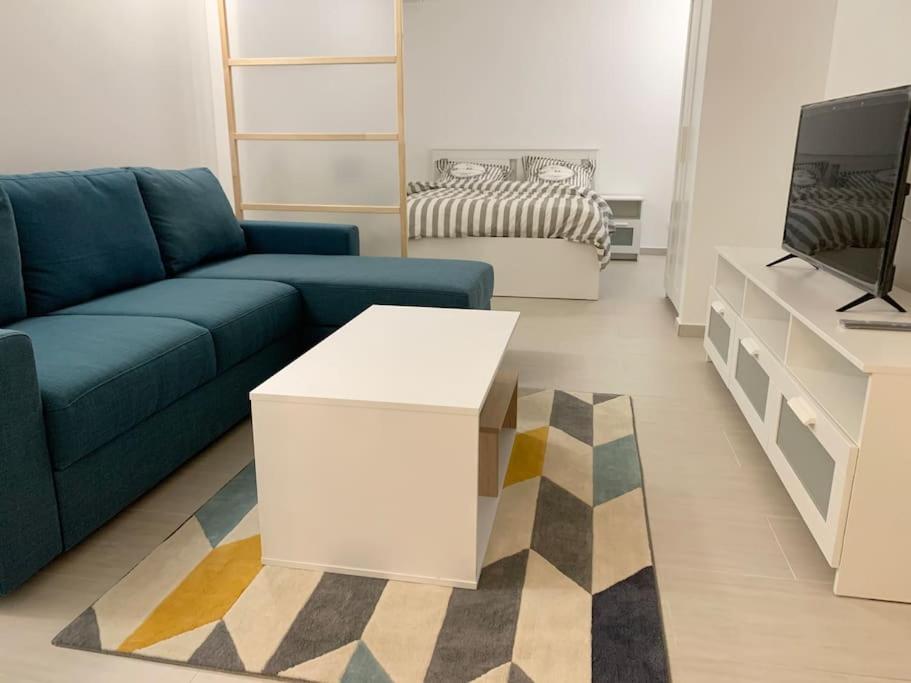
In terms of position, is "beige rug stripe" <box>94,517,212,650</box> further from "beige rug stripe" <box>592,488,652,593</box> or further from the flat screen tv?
the flat screen tv

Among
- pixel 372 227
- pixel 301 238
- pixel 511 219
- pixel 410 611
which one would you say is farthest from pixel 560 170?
pixel 410 611

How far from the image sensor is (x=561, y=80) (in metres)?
6.60

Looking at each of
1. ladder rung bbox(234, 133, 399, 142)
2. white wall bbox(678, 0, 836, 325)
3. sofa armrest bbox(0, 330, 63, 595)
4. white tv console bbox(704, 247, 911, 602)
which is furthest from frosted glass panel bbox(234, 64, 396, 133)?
sofa armrest bbox(0, 330, 63, 595)

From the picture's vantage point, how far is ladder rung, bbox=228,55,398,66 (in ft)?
12.4

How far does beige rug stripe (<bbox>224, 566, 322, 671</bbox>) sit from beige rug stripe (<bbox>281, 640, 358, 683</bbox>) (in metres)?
0.07

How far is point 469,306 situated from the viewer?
2877 millimetres

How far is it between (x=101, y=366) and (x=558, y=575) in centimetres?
122

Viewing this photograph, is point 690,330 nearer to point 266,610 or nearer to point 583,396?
point 583,396

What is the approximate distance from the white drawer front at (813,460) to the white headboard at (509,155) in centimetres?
491

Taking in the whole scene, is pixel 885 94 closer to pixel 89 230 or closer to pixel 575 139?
pixel 89 230

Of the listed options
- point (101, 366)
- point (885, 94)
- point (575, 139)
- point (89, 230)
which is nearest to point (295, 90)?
point (89, 230)

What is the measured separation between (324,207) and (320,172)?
19 centimetres

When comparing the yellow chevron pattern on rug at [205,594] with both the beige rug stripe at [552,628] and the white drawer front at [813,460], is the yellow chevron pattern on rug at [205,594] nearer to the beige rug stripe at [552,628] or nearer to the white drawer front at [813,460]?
the beige rug stripe at [552,628]

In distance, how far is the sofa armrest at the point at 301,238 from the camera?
3516 millimetres
